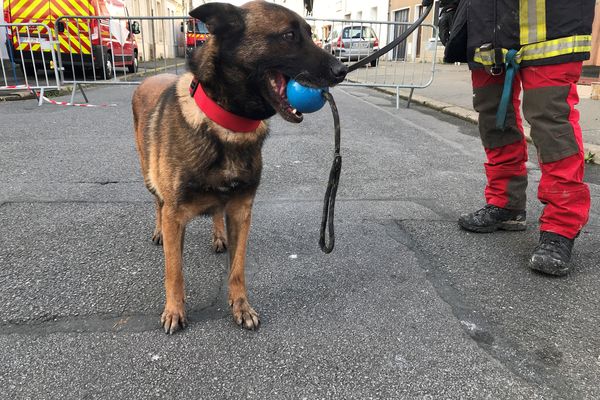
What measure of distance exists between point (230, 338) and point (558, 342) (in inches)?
56.0

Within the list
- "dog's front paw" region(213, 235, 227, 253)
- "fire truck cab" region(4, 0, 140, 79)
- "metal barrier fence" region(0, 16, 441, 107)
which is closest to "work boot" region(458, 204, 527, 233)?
"dog's front paw" region(213, 235, 227, 253)

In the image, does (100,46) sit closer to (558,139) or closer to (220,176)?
(220,176)

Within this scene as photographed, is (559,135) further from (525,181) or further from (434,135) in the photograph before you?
(434,135)

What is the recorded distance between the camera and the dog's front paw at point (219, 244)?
2.75m

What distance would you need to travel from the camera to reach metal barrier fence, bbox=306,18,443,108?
8.91m

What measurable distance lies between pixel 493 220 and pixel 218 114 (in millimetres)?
2130

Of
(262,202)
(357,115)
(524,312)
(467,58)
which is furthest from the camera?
(357,115)

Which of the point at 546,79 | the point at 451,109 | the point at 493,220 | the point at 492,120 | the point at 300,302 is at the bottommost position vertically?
the point at 300,302

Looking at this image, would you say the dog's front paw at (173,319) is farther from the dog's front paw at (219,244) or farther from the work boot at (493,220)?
the work boot at (493,220)

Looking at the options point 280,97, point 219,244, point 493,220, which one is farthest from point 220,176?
point 493,220

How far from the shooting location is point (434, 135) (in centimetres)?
631

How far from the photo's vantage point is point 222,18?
192 cm

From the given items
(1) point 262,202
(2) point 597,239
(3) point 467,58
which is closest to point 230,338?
(1) point 262,202

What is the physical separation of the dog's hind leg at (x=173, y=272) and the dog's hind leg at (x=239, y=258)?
0.23 m
